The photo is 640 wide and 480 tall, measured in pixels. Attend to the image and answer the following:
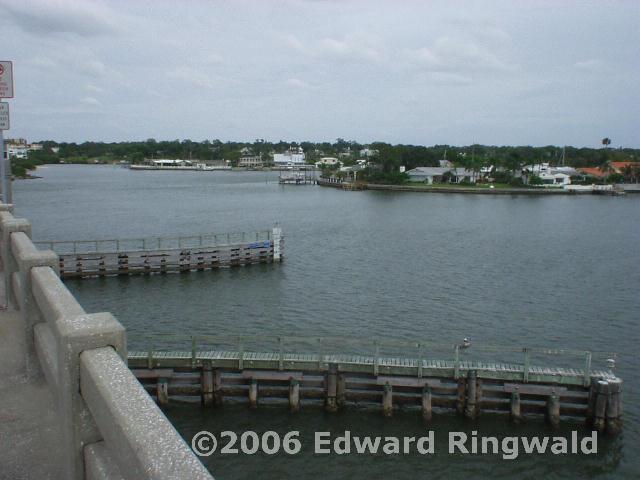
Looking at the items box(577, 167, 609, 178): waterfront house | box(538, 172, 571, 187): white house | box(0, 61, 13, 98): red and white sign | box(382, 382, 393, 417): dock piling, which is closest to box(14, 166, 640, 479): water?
box(382, 382, 393, 417): dock piling

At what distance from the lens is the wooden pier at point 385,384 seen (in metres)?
16.4

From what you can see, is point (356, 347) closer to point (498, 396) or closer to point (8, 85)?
point (498, 396)

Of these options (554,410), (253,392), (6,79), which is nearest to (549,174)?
(554,410)

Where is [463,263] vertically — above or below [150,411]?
below

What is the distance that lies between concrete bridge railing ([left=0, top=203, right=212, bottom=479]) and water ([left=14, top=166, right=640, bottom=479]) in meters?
11.8

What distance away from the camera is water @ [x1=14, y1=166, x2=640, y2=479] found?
15188mm

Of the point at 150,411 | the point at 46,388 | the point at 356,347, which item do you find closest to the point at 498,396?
the point at 356,347

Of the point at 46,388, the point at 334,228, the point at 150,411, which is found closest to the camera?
the point at 150,411

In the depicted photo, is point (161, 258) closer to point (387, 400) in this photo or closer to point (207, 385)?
point (207, 385)

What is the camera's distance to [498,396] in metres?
16.6

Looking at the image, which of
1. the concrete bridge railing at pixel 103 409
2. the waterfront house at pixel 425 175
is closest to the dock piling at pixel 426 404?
the concrete bridge railing at pixel 103 409

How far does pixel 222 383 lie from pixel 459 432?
7170 mm

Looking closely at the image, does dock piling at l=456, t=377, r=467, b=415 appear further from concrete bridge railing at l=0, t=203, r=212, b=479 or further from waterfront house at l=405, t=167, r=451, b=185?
waterfront house at l=405, t=167, r=451, b=185

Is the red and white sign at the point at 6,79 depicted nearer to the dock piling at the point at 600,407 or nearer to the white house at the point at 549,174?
the dock piling at the point at 600,407
